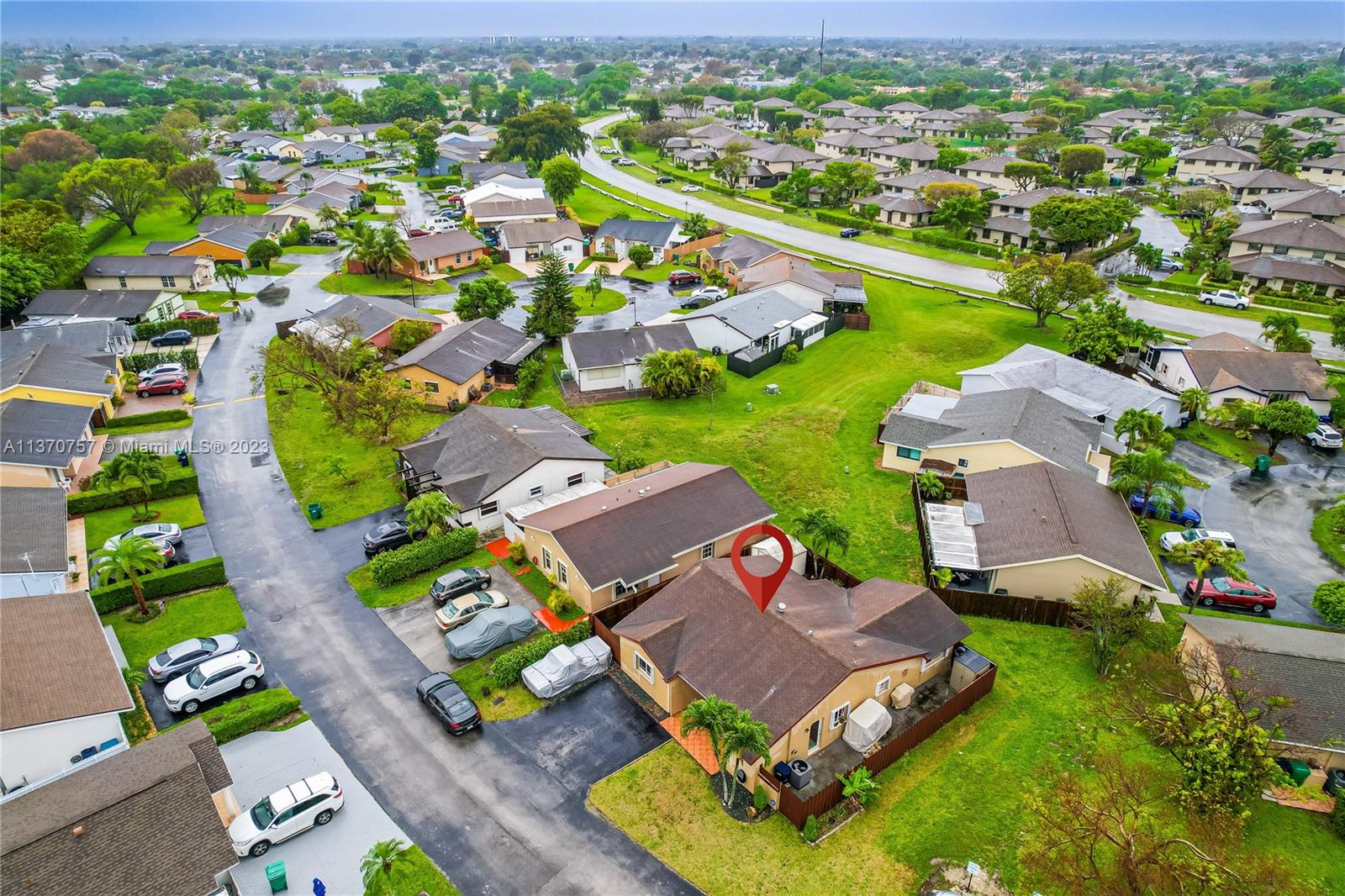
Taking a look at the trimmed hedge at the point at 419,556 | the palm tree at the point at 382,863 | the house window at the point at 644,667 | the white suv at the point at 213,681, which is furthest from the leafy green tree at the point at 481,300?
the palm tree at the point at 382,863

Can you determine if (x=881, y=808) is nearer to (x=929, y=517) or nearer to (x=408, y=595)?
(x=929, y=517)

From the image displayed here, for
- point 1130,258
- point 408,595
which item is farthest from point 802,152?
point 408,595

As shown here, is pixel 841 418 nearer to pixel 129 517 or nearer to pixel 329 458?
pixel 329 458

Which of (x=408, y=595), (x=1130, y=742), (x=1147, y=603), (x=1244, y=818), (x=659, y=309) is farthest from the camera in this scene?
(x=659, y=309)

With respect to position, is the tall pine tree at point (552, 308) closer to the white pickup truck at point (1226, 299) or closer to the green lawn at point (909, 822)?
the green lawn at point (909, 822)

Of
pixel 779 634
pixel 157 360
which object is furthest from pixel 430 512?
pixel 157 360

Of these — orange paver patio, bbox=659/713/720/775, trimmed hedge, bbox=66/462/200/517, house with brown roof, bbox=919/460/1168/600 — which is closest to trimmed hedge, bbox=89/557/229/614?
trimmed hedge, bbox=66/462/200/517

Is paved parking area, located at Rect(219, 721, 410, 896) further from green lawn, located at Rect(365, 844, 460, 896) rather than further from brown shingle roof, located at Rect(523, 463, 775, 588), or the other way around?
brown shingle roof, located at Rect(523, 463, 775, 588)
